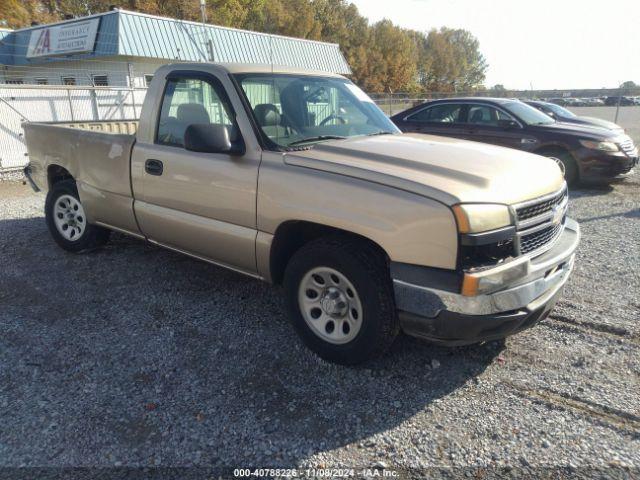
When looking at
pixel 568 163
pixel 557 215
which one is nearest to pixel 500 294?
pixel 557 215

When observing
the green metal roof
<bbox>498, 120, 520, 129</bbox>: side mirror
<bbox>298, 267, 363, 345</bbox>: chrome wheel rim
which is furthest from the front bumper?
the green metal roof

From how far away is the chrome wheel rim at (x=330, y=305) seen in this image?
120 inches

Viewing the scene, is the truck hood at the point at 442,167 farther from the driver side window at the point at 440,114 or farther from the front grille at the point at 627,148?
the front grille at the point at 627,148

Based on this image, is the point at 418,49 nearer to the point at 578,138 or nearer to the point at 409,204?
the point at 578,138

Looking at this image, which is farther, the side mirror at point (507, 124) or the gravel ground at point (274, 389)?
the side mirror at point (507, 124)

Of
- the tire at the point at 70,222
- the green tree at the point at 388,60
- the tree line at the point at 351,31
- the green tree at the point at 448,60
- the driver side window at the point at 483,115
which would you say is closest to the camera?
the tire at the point at 70,222

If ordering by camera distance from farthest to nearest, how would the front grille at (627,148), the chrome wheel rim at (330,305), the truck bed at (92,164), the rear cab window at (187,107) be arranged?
the front grille at (627,148)
the truck bed at (92,164)
the rear cab window at (187,107)
the chrome wheel rim at (330,305)

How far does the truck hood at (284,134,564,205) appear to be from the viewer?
8.75 ft

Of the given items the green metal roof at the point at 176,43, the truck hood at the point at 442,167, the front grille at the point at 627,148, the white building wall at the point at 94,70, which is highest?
the green metal roof at the point at 176,43

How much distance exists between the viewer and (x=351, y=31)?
4812 cm

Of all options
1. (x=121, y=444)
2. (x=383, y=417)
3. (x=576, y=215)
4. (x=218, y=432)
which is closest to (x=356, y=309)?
(x=383, y=417)

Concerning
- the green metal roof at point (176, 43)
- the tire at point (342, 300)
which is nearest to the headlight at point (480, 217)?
the tire at point (342, 300)

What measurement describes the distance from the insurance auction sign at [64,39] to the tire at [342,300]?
20062 mm

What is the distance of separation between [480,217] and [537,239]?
0.66 metres
